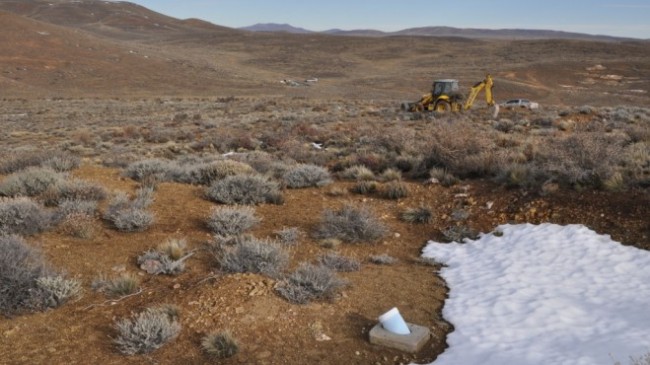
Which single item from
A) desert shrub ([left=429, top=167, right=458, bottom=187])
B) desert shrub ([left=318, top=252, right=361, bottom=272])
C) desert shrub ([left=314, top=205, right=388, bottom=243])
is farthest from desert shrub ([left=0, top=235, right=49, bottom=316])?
desert shrub ([left=429, top=167, right=458, bottom=187])

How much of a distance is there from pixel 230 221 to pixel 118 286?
2317 millimetres

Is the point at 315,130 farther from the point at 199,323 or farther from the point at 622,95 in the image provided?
the point at 622,95

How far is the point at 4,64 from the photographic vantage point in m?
60.7

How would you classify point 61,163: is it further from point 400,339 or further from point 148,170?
point 400,339

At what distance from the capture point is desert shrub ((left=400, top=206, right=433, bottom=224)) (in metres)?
8.93

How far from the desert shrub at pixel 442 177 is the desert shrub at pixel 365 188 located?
1215 mm

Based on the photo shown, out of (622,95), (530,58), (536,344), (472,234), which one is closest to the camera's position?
(536,344)

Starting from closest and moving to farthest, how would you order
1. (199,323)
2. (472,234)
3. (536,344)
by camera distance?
(536,344) → (199,323) → (472,234)

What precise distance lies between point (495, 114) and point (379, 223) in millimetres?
16822

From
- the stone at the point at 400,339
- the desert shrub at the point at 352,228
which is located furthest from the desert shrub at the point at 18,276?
the desert shrub at the point at 352,228

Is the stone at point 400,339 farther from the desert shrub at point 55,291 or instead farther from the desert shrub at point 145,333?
the desert shrub at point 55,291

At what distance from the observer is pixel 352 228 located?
26.7 feet

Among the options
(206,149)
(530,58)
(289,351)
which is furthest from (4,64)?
(530,58)

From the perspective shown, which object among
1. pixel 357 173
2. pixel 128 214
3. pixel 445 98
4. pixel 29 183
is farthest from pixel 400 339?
pixel 445 98
